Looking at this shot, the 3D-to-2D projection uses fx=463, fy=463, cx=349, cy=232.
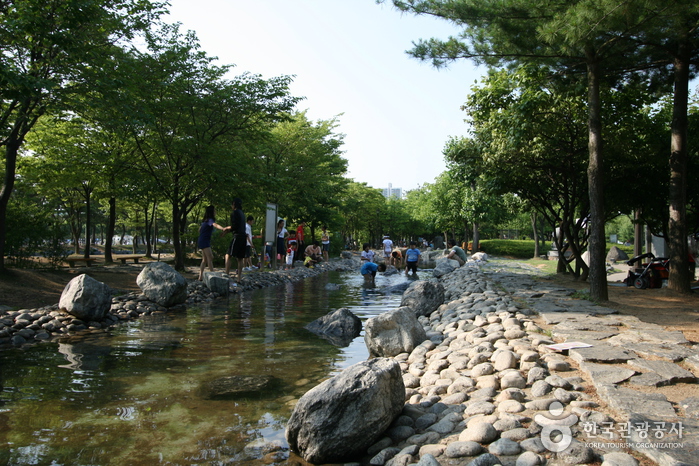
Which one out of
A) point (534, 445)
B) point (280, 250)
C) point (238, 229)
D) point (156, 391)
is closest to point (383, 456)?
point (534, 445)

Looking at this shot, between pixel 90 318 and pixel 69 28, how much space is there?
5638mm

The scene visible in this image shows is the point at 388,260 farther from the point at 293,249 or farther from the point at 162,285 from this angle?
the point at 162,285

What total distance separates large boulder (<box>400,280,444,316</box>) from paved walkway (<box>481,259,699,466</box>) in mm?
3074

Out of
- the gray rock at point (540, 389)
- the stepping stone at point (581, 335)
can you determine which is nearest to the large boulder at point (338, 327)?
the stepping stone at point (581, 335)

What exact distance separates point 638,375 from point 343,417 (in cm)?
246

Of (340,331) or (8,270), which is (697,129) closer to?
(340,331)

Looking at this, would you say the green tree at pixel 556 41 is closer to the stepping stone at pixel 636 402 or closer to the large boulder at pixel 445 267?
the stepping stone at pixel 636 402

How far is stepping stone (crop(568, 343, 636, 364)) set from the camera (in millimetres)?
4199

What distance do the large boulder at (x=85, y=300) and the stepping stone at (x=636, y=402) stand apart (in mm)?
7475

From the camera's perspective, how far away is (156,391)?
4.69 m

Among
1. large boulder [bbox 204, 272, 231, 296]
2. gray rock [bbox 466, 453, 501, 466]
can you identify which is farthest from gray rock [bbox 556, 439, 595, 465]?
large boulder [bbox 204, 272, 231, 296]

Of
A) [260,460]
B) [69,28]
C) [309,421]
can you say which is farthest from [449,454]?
[69,28]

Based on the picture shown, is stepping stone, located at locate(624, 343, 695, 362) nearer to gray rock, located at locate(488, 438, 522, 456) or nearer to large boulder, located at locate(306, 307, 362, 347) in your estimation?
gray rock, located at locate(488, 438, 522, 456)

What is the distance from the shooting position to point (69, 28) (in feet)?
29.5
